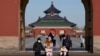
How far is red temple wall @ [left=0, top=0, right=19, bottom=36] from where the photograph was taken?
21672 millimetres

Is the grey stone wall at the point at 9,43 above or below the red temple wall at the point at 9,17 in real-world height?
below

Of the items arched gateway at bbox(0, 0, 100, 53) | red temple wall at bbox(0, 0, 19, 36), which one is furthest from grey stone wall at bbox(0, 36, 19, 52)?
red temple wall at bbox(0, 0, 19, 36)

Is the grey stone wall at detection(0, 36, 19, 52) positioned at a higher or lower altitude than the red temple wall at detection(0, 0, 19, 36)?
lower

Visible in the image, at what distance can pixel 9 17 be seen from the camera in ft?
71.4

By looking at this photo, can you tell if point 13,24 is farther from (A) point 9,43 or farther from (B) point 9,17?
(A) point 9,43

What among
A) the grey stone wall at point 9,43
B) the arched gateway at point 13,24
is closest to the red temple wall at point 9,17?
the arched gateway at point 13,24

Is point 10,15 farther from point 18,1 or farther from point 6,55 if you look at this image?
point 6,55

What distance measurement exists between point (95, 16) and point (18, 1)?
4467 millimetres

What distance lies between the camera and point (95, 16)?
21.6 metres

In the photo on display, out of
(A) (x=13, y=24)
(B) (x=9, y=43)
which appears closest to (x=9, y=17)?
(A) (x=13, y=24)

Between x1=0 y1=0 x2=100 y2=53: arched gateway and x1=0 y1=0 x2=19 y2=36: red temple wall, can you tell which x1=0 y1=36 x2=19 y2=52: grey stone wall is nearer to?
x1=0 y1=0 x2=100 y2=53: arched gateway

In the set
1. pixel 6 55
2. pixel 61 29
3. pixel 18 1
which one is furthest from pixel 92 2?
pixel 61 29

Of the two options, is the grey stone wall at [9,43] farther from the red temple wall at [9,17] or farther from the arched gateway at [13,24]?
the red temple wall at [9,17]

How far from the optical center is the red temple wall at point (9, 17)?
21.7 meters
